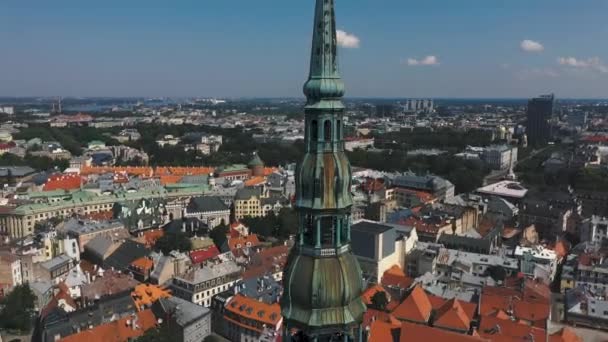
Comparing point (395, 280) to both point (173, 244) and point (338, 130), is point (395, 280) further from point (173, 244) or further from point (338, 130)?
point (338, 130)

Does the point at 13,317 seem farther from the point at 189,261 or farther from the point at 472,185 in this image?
the point at 472,185

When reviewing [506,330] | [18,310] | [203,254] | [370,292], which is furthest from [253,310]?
[18,310]

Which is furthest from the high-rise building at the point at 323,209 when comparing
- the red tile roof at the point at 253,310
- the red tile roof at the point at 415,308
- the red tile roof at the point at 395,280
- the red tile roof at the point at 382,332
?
the red tile roof at the point at 395,280

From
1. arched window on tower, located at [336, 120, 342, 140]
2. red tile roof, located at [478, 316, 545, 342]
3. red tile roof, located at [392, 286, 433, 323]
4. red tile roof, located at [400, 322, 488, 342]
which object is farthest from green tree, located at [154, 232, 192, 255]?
arched window on tower, located at [336, 120, 342, 140]

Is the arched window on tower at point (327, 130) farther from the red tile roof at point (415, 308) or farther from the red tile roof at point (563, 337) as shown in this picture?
the red tile roof at point (415, 308)

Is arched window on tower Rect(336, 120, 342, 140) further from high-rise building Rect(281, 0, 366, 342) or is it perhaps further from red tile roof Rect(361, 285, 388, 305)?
red tile roof Rect(361, 285, 388, 305)

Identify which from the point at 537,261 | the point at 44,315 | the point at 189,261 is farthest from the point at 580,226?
the point at 44,315
